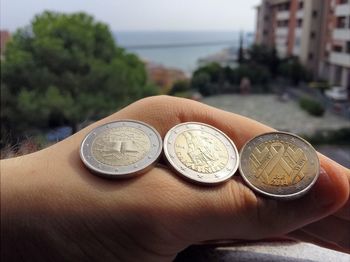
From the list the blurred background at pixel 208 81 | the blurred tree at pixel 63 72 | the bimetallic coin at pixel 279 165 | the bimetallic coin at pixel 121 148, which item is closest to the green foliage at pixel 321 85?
the blurred background at pixel 208 81

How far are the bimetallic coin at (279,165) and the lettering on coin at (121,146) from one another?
6.4 inches

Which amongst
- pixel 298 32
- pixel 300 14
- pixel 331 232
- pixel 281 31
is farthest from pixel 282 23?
pixel 331 232

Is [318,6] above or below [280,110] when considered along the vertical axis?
above

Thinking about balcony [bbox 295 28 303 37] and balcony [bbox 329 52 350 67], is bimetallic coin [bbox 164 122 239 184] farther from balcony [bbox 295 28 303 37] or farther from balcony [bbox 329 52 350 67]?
balcony [bbox 295 28 303 37]

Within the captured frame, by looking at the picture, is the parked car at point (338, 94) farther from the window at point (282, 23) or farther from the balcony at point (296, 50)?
the window at point (282, 23)

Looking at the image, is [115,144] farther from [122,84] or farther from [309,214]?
[122,84]

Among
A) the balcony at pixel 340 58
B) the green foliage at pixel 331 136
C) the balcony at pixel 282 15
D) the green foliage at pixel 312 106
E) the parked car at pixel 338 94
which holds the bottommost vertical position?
the green foliage at pixel 312 106

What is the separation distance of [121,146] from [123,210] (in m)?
0.12

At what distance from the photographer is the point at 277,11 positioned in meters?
12.9

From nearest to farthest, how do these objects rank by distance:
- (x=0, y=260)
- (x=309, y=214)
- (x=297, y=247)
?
(x=0, y=260) → (x=309, y=214) → (x=297, y=247)

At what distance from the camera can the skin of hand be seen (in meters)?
0.54

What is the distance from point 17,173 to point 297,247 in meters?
0.63

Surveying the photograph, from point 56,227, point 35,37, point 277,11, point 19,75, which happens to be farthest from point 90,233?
point 277,11

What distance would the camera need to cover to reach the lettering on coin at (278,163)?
644 mm
